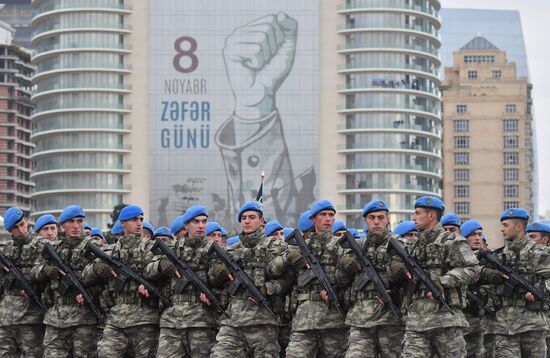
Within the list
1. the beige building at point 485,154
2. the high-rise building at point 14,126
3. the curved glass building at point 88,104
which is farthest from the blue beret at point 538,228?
the beige building at point 485,154

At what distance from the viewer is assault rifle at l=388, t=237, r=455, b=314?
47.1 ft

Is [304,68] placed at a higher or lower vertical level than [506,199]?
higher

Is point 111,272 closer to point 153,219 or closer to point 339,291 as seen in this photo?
point 339,291

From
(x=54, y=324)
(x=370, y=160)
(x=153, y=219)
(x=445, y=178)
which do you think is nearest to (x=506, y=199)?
(x=445, y=178)

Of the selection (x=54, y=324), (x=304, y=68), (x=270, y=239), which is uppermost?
(x=304, y=68)

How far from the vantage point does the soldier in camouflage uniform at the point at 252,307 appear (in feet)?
51.9

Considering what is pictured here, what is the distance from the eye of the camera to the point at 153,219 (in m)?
120

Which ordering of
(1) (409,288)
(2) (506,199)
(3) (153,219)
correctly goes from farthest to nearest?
(2) (506,199) → (3) (153,219) → (1) (409,288)

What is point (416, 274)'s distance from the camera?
14.5m

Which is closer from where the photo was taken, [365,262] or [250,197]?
[365,262]

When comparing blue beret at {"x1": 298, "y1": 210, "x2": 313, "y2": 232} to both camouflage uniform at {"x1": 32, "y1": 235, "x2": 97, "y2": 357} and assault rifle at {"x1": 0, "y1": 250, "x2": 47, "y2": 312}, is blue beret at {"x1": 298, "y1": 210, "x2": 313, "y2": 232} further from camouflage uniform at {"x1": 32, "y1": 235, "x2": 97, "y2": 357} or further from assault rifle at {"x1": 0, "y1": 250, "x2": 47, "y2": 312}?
assault rifle at {"x1": 0, "y1": 250, "x2": 47, "y2": 312}

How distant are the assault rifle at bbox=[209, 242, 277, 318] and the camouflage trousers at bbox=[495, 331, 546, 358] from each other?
2.88m

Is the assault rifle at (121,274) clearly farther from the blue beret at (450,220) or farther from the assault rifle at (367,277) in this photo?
the blue beret at (450,220)

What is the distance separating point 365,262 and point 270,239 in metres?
1.50
